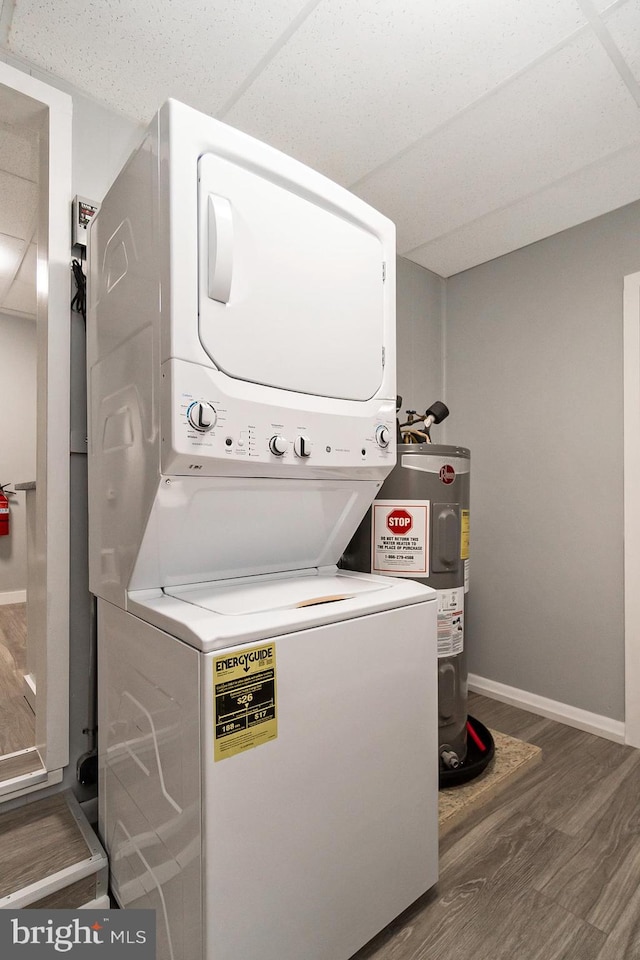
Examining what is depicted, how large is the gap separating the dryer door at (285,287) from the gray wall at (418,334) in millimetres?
1372

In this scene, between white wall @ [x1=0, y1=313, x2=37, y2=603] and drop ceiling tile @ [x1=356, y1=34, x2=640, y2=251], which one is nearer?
drop ceiling tile @ [x1=356, y1=34, x2=640, y2=251]

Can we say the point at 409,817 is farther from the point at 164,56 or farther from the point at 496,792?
the point at 164,56

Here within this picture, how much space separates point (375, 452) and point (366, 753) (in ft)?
2.38

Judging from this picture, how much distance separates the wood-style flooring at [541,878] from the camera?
1.23m

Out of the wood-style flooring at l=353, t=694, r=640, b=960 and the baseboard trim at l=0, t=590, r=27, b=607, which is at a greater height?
the baseboard trim at l=0, t=590, r=27, b=607

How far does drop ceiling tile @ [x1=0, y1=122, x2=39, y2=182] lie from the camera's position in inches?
65.4

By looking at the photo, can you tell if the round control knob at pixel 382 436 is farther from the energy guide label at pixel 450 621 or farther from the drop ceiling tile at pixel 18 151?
the drop ceiling tile at pixel 18 151

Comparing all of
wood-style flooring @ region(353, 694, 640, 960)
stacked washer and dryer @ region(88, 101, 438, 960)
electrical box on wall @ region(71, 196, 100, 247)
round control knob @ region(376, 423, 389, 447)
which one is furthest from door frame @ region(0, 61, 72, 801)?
wood-style flooring @ region(353, 694, 640, 960)

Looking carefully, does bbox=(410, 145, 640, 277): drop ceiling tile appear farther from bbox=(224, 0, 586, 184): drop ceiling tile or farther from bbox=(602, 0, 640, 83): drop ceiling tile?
bbox=(224, 0, 586, 184): drop ceiling tile

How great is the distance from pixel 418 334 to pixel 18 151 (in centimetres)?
197

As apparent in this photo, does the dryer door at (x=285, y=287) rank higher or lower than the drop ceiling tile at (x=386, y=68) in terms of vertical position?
lower

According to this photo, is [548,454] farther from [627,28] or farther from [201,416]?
[201,416]

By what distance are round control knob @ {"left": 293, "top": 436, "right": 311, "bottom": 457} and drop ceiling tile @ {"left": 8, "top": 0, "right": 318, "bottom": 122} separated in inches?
46.1
